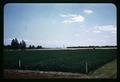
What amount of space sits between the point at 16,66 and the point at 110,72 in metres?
1.17

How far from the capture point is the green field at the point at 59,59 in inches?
116

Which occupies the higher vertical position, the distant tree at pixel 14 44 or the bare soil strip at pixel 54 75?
the distant tree at pixel 14 44

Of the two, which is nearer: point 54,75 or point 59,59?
point 54,75

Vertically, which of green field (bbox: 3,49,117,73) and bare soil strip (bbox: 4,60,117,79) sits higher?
green field (bbox: 3,49,117,73)

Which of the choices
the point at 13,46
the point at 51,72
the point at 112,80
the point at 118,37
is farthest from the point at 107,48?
the point at 13,46

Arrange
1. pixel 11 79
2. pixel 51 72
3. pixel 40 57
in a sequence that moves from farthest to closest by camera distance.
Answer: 1. pixel 40 57
2. pixel 51 72
3. pixel 11 79

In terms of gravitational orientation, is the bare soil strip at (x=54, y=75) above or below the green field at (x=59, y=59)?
below

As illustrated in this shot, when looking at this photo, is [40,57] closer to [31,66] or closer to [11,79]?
[31,66]

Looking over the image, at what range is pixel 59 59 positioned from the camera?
3.40 metres

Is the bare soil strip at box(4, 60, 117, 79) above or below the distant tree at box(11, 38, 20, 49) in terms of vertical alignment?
below

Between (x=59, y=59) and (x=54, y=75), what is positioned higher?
(x=59, y=59)

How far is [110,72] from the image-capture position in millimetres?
2926

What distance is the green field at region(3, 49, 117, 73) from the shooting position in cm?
296

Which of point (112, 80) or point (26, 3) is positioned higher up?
point (26, 3)
